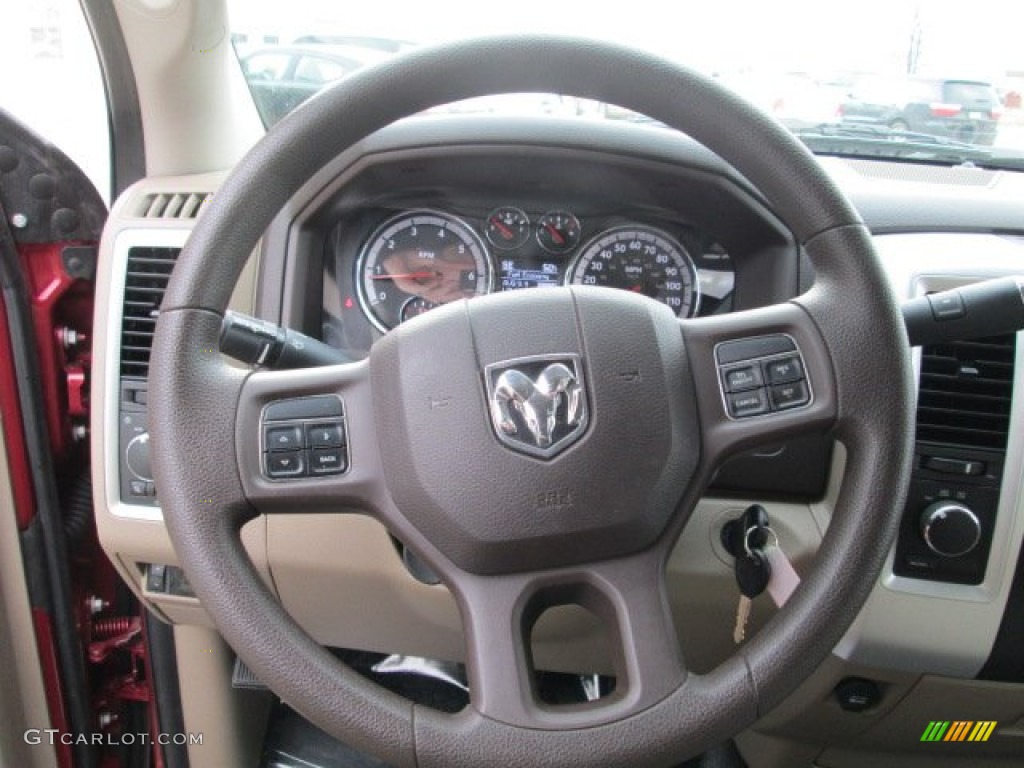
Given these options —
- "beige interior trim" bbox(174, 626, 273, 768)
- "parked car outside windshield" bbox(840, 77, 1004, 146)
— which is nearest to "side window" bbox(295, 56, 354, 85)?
"parked car outside windshield" bbox(840, 77, 1004, 146)

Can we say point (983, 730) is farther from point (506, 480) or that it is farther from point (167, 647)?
point (167, 647)

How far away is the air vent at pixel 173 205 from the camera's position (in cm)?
130

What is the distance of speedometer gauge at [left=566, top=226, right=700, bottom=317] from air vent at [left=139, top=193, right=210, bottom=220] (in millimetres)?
553

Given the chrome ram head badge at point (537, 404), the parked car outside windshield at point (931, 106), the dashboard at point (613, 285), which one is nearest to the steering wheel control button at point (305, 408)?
the chrome ram head badge at point (537, 404)

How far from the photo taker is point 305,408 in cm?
90

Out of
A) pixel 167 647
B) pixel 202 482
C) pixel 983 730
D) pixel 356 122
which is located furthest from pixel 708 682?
pixel 167 647

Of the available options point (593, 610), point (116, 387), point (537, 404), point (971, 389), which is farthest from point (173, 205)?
point (971, 389)

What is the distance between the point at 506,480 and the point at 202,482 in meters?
0.28

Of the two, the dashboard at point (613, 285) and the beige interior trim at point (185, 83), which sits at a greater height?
the beige interior trim at point (185, 83)

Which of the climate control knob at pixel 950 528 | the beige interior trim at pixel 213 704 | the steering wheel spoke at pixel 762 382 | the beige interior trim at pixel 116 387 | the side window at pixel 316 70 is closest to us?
the steering wheel spoke at pixel 762 382

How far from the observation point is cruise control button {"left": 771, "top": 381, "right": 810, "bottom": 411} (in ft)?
3.01

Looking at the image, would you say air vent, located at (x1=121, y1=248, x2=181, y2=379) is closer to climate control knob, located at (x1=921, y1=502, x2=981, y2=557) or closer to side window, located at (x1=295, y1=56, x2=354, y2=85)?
side window, located at (x1=295, y1=56, x2=354, y2=85)

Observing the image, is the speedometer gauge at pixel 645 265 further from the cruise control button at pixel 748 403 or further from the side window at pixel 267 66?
the side window at pixel 267 66

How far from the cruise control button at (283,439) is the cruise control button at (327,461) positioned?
18 mm
